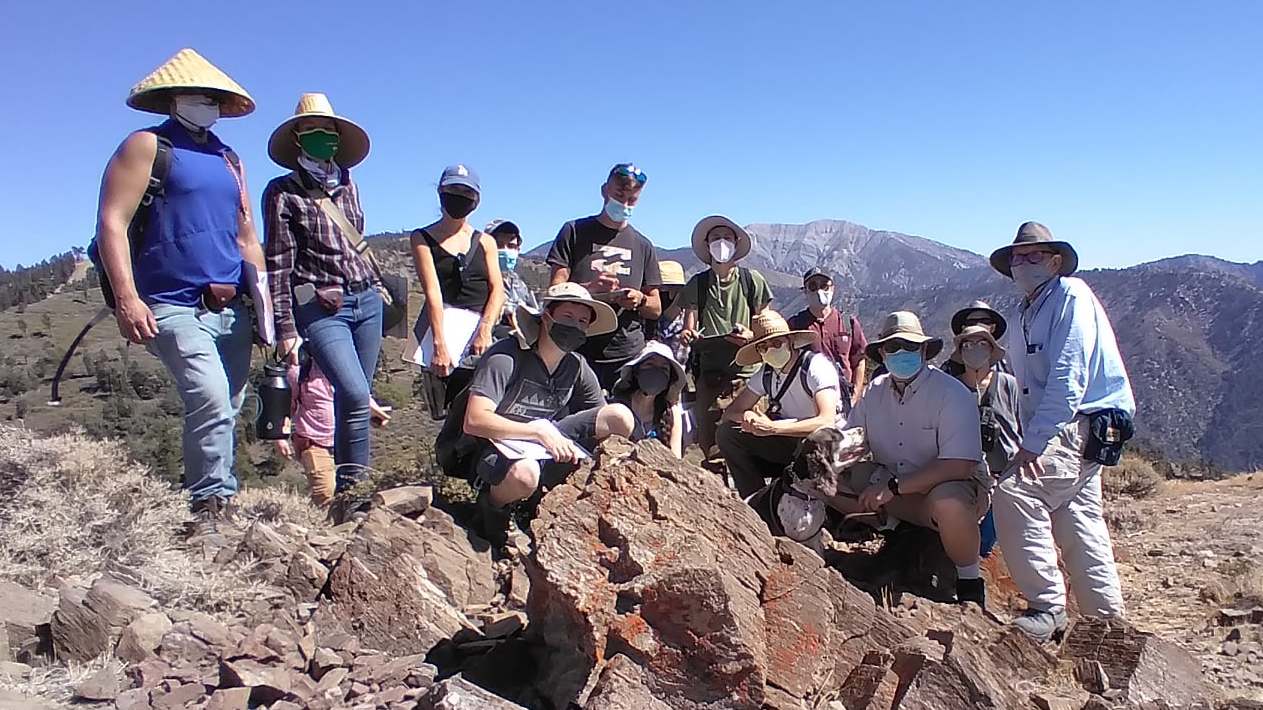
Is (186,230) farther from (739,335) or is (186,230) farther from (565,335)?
(739,335)

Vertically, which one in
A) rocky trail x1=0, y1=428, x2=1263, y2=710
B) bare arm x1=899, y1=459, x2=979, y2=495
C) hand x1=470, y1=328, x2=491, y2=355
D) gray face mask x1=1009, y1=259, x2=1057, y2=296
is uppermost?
gray face mask x1=1009, y1=259, x2=1057, y2=296

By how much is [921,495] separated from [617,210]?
2841 millimetres

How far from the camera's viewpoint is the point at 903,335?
17.4ft

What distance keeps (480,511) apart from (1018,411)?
3.34 meters

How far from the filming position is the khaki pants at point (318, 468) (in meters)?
5.57

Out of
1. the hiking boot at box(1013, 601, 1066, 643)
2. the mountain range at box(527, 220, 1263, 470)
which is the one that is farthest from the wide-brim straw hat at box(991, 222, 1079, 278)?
the mountain range at box(527, 220, 1263, 470)

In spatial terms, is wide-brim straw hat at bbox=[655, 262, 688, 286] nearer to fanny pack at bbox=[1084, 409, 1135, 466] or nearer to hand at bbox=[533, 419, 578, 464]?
hand at bbox=[533, 419, 578, 464]

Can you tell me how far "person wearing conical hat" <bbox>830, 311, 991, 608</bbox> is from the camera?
201 inches

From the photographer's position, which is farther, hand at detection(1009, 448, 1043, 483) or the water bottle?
the water bottle

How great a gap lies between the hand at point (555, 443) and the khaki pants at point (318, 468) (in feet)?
5.07

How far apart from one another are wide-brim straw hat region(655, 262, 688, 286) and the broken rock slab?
3.77 meters

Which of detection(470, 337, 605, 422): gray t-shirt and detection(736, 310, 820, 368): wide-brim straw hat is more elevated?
detection(736, 310, 820, 368): wide-brim straw hat

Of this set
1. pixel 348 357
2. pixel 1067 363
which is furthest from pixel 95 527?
pixel 1067 363

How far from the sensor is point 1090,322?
4465 millimetres
